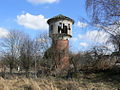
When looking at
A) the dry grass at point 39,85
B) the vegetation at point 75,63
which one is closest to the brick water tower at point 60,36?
the vegetation at point 75,63

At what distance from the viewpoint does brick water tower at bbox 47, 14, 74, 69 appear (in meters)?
32.8

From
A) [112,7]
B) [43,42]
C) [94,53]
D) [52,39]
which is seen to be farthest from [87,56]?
[112,7]

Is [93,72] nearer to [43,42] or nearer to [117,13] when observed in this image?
[43,42]

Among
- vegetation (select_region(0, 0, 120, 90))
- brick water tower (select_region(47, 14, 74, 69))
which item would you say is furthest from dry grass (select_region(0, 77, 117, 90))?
brick water tower (select_region(47, 14, 74, 69))

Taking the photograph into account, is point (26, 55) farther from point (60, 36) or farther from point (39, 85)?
point (39, 85)

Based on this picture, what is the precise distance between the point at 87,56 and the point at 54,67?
17.0ft

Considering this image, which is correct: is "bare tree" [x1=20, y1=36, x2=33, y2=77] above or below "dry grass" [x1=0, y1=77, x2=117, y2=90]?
above

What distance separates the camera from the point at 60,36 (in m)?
36.3

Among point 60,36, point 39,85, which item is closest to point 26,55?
point 60,36

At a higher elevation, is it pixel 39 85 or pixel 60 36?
pixel 60 36

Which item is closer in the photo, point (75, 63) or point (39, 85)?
point (39, 85)

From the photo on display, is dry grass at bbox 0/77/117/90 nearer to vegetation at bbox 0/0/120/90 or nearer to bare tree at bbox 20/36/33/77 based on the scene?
vegetation at bbox 0/0/120/90

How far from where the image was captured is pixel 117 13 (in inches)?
579

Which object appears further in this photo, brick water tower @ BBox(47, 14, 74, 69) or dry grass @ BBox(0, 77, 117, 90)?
brick water tower @ BBox(47, 14, 74, 69)
